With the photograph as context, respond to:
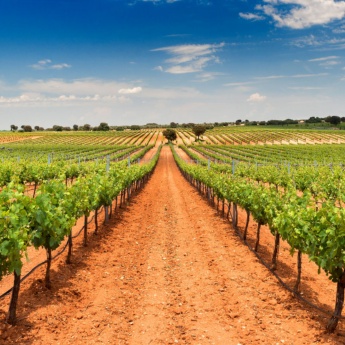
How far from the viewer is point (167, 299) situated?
7.92m

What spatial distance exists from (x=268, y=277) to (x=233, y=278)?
99cm

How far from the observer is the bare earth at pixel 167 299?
20.9 ft

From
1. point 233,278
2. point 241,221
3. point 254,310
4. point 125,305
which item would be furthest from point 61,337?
point 241,221

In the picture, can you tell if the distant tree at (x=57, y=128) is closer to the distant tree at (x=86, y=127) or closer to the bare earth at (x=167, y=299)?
the distant tree at (x=86, y=127)

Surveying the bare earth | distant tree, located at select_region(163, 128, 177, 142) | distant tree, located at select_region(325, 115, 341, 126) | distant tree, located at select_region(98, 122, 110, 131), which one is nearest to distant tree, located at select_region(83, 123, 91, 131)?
distant tree, located at select_region(98, 122, 110, 131)

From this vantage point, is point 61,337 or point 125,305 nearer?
point 61,337

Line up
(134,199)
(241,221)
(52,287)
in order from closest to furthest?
1. (52,287)
2. (241,221)
3. (134,199)

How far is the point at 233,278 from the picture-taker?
9180mm

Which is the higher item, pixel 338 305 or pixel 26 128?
pixel 26 128

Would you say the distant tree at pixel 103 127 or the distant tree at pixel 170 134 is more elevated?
the distant tree at pixel 103 127

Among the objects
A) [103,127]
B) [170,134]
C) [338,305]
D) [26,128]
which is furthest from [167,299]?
[26,128]

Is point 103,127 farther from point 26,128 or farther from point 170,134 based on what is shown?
point 170,134

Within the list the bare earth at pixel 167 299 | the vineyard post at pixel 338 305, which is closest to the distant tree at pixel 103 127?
the bare earth at pixel 167 299

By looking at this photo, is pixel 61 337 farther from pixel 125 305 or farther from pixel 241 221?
pixel 241 221
